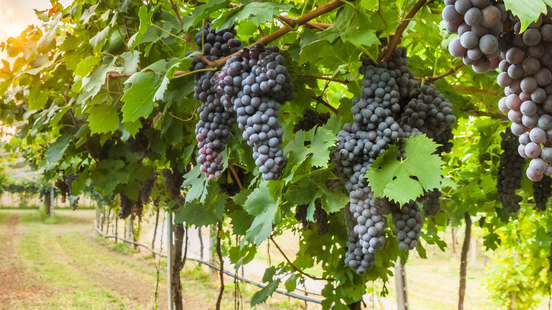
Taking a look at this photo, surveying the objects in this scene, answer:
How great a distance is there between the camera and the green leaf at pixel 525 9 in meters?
0.40

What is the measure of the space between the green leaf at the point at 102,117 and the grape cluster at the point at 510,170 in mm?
1720

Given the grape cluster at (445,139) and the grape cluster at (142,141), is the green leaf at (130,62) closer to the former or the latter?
the grape cluster at (142,141)

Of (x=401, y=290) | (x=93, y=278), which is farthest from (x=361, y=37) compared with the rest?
(x=93, y=278)

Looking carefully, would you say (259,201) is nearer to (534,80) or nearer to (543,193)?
(534,80)

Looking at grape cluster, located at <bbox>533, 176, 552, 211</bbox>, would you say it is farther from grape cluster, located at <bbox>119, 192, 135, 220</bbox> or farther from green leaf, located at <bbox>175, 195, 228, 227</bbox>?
grape cluster, located at <bbox>119, 192, 135, 220</bbox>

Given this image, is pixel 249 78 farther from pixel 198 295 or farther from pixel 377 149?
pixel 198 295

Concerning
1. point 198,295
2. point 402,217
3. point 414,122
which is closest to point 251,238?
point 402,217

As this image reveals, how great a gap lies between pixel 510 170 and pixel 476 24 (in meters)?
1.56

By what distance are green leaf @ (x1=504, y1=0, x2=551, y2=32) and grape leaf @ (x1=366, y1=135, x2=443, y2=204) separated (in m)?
0.47

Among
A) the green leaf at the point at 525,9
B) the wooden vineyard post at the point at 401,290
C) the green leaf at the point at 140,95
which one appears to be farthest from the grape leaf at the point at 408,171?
the wooden vineyard post at the point at 401,290

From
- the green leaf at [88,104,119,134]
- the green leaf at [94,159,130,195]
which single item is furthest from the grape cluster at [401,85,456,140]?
the green leaf at [94,159,130,195]

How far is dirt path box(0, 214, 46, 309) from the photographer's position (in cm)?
662

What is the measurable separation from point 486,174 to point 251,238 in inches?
78.9

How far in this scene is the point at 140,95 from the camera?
3.48 ft
